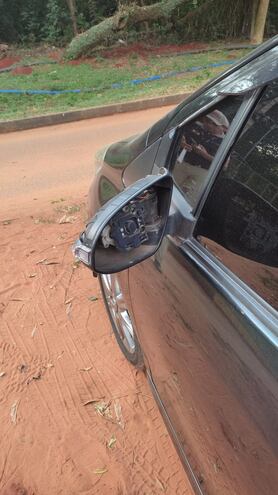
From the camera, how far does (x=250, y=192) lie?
1.52m

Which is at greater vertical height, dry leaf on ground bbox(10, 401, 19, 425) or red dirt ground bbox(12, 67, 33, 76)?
dry leaf on ground bbox(10, 401, 19, 425)

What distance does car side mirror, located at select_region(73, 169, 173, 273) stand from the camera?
1.52 meters

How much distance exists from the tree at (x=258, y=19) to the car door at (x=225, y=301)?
669 inches

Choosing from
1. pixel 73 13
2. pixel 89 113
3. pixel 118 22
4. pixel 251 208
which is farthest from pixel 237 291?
pixel 73 13

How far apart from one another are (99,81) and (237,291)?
1299cm

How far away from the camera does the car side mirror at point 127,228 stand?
5.00ft

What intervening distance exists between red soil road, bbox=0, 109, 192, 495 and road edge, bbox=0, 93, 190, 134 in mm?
5218

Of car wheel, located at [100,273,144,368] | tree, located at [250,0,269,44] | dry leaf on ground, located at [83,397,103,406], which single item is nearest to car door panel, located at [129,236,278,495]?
car wheel, located at [100,273,144,368]

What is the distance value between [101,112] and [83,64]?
272 inches

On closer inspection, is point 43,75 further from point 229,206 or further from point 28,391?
point 229,206

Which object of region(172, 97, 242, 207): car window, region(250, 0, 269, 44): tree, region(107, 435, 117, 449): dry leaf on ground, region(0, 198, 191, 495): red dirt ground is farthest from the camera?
region(250, 0, 269, 44): tree

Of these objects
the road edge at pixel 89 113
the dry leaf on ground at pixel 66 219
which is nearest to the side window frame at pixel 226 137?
the dry leaf on ground at pixel 66 219

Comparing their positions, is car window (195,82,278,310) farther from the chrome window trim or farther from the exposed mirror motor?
the exposed mirror motor

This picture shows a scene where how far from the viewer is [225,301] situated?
146 centimetres
